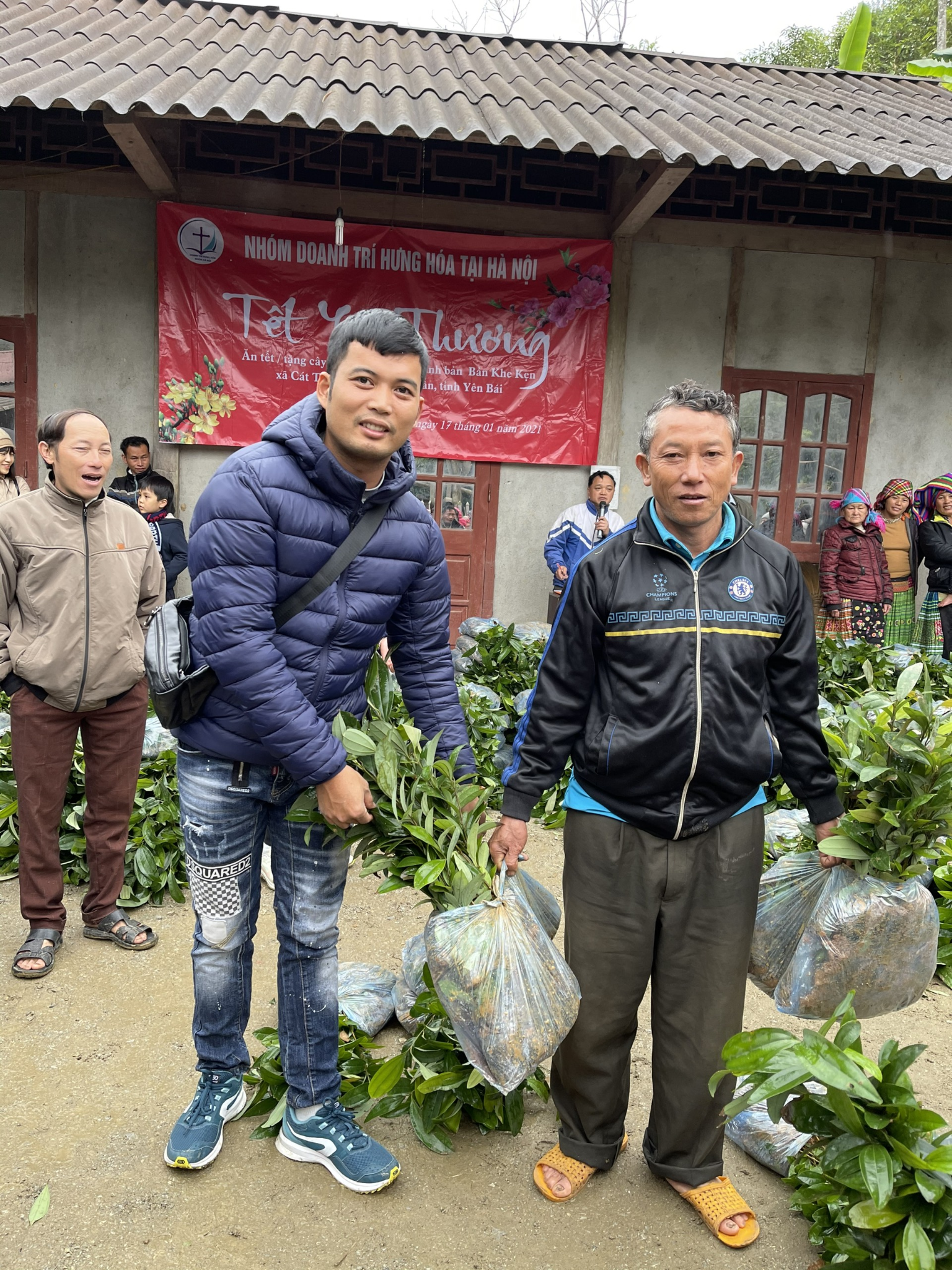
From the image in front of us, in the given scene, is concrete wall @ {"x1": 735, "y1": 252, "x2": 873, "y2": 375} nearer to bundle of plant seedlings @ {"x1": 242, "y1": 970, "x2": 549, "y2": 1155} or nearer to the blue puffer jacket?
the blue puffer jacket

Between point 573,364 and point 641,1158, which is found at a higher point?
point 573,364

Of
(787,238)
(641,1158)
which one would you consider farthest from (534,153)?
(641,1158)

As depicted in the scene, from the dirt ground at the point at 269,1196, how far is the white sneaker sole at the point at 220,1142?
3 cm

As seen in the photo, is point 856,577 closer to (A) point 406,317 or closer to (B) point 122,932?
(A) point 406,317

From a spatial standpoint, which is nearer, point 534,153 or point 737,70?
point 534,153

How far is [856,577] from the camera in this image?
711cm

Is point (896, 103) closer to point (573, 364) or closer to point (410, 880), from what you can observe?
point (573, 364)

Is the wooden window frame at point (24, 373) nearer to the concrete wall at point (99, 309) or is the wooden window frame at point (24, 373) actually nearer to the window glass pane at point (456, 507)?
the concrete wall at point (99, 309)

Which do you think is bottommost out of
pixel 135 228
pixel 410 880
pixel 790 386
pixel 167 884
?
pixel 167 884

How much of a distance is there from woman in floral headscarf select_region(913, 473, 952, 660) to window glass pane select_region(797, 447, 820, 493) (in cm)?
81

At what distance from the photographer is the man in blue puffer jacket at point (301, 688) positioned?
6.82ft

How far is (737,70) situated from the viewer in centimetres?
832

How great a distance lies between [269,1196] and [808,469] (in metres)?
6.68

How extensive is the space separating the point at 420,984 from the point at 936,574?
5788 mm
